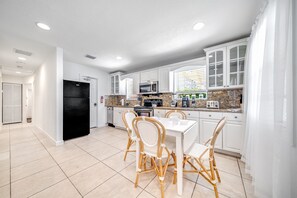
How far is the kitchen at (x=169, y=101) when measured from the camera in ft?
3.73

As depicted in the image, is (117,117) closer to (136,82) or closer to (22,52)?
(136,82)

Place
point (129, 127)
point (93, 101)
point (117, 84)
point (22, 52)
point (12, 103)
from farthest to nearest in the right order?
point (12, 103)
point (117, 84)
point (93, 101)
point (22, 52)
point (129, 127)

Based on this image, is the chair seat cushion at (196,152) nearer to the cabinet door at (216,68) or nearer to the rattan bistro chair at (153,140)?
the rattan bistro chair at (153,140)

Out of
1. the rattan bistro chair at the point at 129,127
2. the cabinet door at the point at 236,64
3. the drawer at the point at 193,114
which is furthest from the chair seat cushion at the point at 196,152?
the cabinet door at the point at 236,64

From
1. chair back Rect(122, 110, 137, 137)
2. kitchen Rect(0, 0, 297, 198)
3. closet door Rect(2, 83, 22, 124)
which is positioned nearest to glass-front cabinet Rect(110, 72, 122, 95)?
kitchen Rect(0, 0, 297, 198)

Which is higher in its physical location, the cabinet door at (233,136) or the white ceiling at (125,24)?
the white ceiling at (125,24)

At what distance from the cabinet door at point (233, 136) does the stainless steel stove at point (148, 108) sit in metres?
1.99

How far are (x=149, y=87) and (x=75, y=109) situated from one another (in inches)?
98.7

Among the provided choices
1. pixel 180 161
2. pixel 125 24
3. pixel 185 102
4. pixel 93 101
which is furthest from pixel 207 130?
A: pixel 93 101

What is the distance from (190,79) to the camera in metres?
3.29

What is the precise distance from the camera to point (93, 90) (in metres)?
4.74

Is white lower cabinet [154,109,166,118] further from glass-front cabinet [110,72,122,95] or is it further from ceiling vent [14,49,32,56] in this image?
ceiling vent [14,49,32,56]

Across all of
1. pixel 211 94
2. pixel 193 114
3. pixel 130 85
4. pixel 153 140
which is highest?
pixel 130 85

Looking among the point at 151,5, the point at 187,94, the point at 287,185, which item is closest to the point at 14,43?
the point at 151,5
